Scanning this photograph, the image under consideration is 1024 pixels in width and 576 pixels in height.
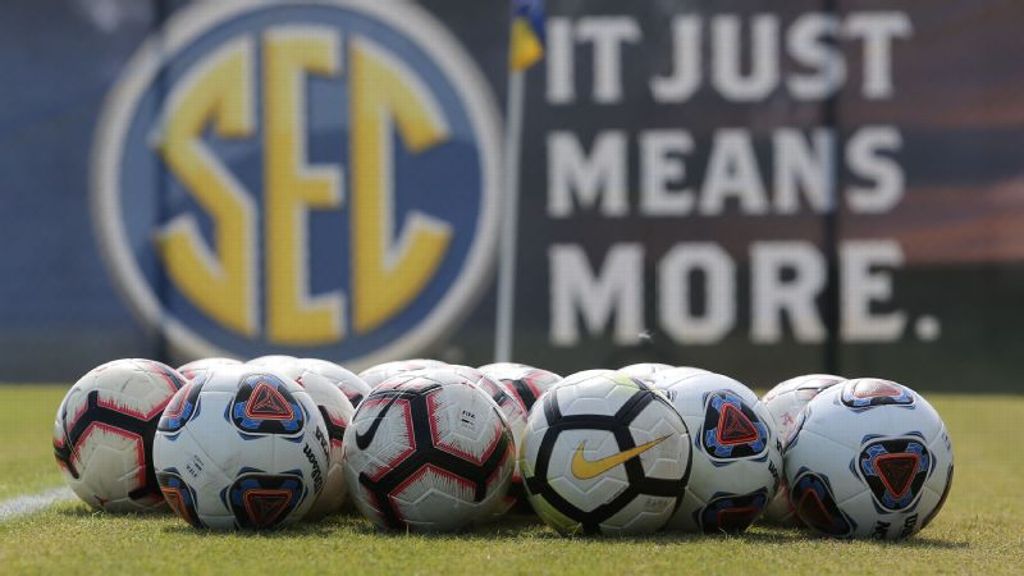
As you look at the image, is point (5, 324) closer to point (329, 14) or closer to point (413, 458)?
point (329, 14)

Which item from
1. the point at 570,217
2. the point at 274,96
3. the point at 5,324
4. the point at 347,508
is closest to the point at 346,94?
the point at 274,96

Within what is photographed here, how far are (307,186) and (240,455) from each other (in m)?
13.6

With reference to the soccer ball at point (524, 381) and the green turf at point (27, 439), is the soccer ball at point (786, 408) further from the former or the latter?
the green turf at point (27, 439)

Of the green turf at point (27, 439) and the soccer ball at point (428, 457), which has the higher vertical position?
the soccer ball at point (428, 457)

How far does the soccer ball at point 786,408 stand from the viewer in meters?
7.16

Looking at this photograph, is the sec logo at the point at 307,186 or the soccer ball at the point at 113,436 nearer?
the soccer ball at the point at 113,436

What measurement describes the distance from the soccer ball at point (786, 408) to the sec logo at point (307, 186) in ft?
39.4

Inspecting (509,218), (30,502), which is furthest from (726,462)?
(509,218)

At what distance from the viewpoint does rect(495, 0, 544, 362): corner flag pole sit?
61.8 ft

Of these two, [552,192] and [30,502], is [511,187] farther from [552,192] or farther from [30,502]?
[30,502]

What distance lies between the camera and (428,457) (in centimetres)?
646

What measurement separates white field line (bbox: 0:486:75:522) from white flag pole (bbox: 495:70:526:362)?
1098 cm

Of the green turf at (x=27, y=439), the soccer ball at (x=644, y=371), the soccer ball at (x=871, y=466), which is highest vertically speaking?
the soccer ball at (x=644, y=371)

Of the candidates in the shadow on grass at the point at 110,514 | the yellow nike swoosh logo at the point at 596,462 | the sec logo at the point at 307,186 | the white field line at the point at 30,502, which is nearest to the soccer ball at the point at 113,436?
the shadow on grass at the point at 110,514
